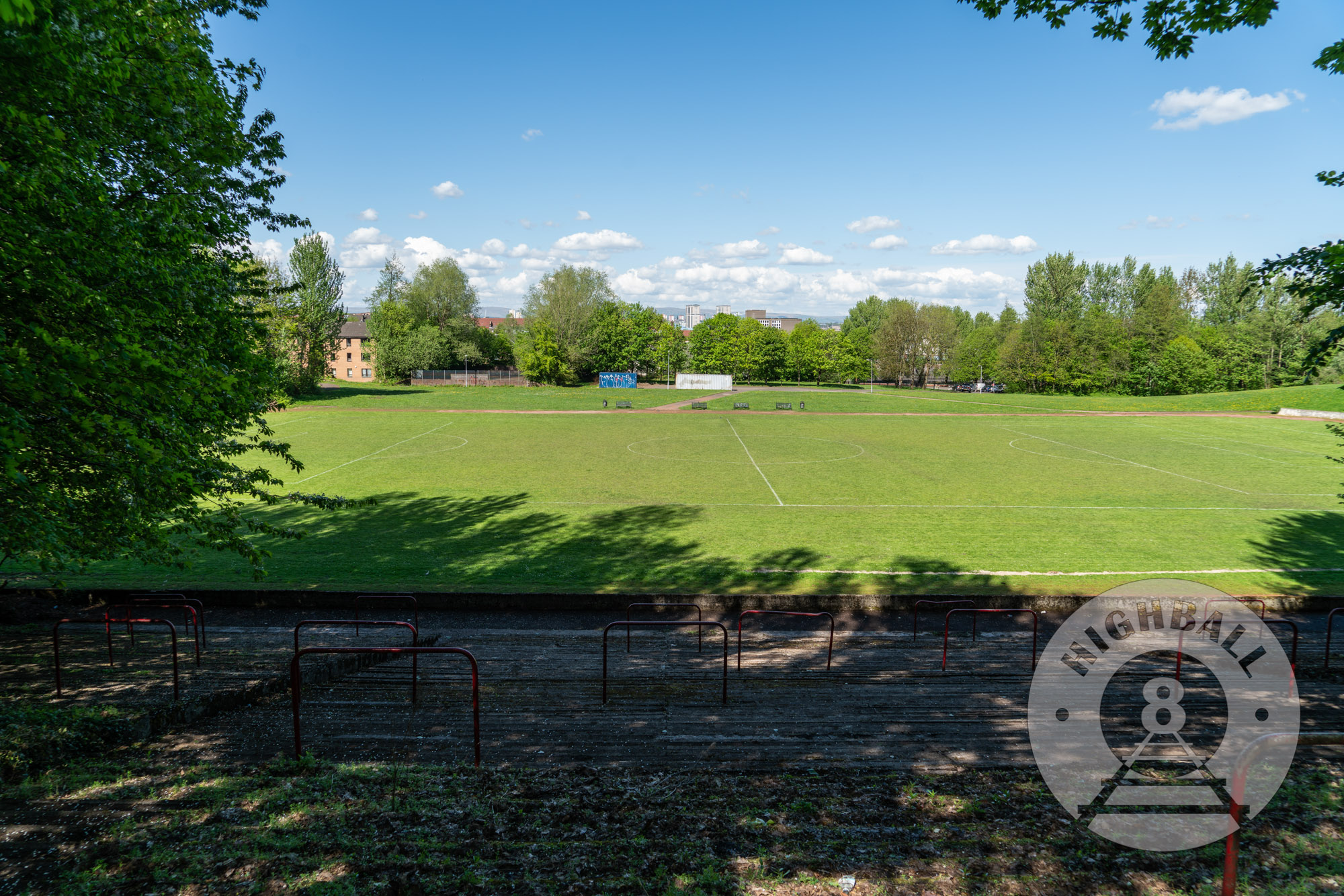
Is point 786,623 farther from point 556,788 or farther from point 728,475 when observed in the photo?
point 728,475

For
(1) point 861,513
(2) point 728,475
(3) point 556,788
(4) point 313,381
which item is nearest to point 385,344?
(4) point 313,381

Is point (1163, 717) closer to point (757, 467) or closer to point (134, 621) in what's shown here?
point (134, 621)

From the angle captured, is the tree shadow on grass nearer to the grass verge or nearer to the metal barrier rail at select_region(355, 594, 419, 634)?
the grass verge

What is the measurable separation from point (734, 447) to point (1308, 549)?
79.9ft

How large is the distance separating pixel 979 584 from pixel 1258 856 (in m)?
11.2

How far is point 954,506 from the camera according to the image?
24266 millimetres

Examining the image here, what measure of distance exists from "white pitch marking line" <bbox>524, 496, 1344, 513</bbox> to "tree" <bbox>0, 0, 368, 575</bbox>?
14704 mm

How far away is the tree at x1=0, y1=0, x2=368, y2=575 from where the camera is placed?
6820 mm

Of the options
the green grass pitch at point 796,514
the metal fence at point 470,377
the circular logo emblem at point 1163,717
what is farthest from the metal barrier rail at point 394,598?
the metal fence at point 470,377

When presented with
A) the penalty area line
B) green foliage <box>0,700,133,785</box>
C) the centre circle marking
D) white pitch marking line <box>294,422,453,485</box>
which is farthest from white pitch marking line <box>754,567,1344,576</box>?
white pitch marking line <box>294,422,453,485</box>

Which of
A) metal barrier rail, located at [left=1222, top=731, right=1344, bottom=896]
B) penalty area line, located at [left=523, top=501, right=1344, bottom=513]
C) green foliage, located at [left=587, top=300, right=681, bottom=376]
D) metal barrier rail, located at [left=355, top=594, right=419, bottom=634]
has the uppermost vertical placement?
green foliage, located at [left=587, top=300, right=681, bottom=376]

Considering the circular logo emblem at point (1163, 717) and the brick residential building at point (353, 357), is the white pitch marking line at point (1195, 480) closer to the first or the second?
the circular logo emblem at point (1163, 717)

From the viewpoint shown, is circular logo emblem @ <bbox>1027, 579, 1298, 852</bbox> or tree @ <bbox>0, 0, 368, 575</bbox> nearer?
circular logo emblem @ <bbox>1027, 579, 1298, 852</bbox>

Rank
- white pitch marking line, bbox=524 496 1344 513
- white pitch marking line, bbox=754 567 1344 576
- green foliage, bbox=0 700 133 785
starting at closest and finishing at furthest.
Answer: green foliage, bbox=0 700 133 785 < white pitch marking line, bbox=754 567 1344 576 < white pitch marking line, bbox=524 496 1344 513
